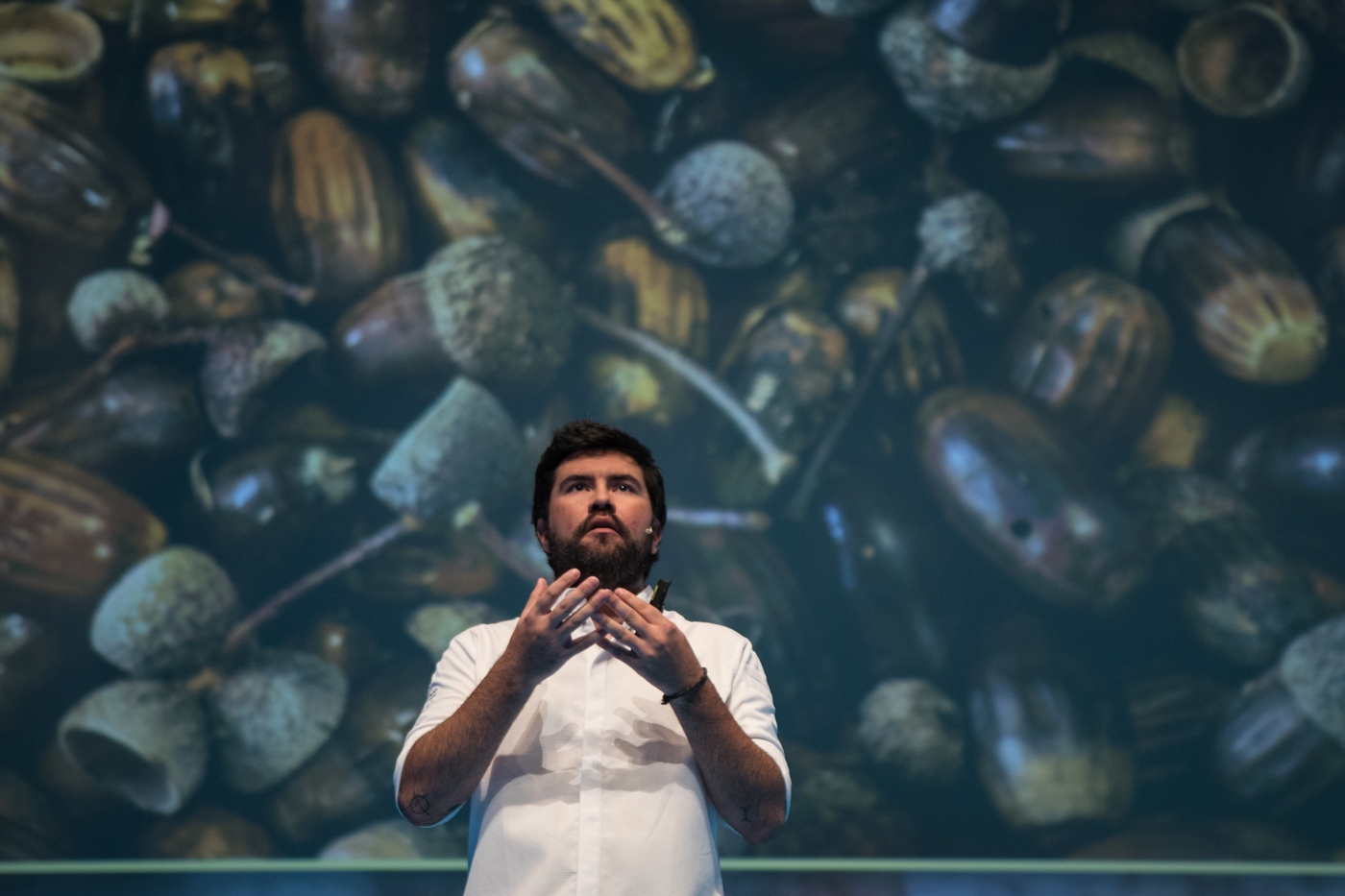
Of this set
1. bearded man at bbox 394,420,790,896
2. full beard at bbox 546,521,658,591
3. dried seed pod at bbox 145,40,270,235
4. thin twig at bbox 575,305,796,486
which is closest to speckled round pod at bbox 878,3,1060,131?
thin twig at bbox 575,305,796,486

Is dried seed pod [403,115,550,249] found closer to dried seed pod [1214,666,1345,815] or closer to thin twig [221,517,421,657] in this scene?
thin twig [221,517,421,657]

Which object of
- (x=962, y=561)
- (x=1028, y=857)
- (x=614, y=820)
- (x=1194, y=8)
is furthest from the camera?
(x=1194, y=8)

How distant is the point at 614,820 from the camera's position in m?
1.27

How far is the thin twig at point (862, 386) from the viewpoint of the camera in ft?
9.73

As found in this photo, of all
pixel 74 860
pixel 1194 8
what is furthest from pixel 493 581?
pixel 1194 8

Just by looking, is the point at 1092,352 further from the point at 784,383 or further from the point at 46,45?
the point at 46,45

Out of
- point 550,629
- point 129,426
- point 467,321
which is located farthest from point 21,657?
point 550,629

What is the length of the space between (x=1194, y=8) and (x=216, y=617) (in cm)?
365

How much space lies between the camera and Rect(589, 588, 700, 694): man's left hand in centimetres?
116

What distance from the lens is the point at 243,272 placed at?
3.07 m

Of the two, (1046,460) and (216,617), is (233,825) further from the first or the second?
(1046,460)

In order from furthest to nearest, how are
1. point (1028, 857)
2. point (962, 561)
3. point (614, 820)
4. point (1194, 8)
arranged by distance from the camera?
point (1194, 8) < point (962, 561) < point (1028, 857) < point (614, 820)

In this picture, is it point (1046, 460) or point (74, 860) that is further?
point (1046, 460)

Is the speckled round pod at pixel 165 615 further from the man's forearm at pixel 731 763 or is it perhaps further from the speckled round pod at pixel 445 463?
the man's forearm at pixel 731 763
